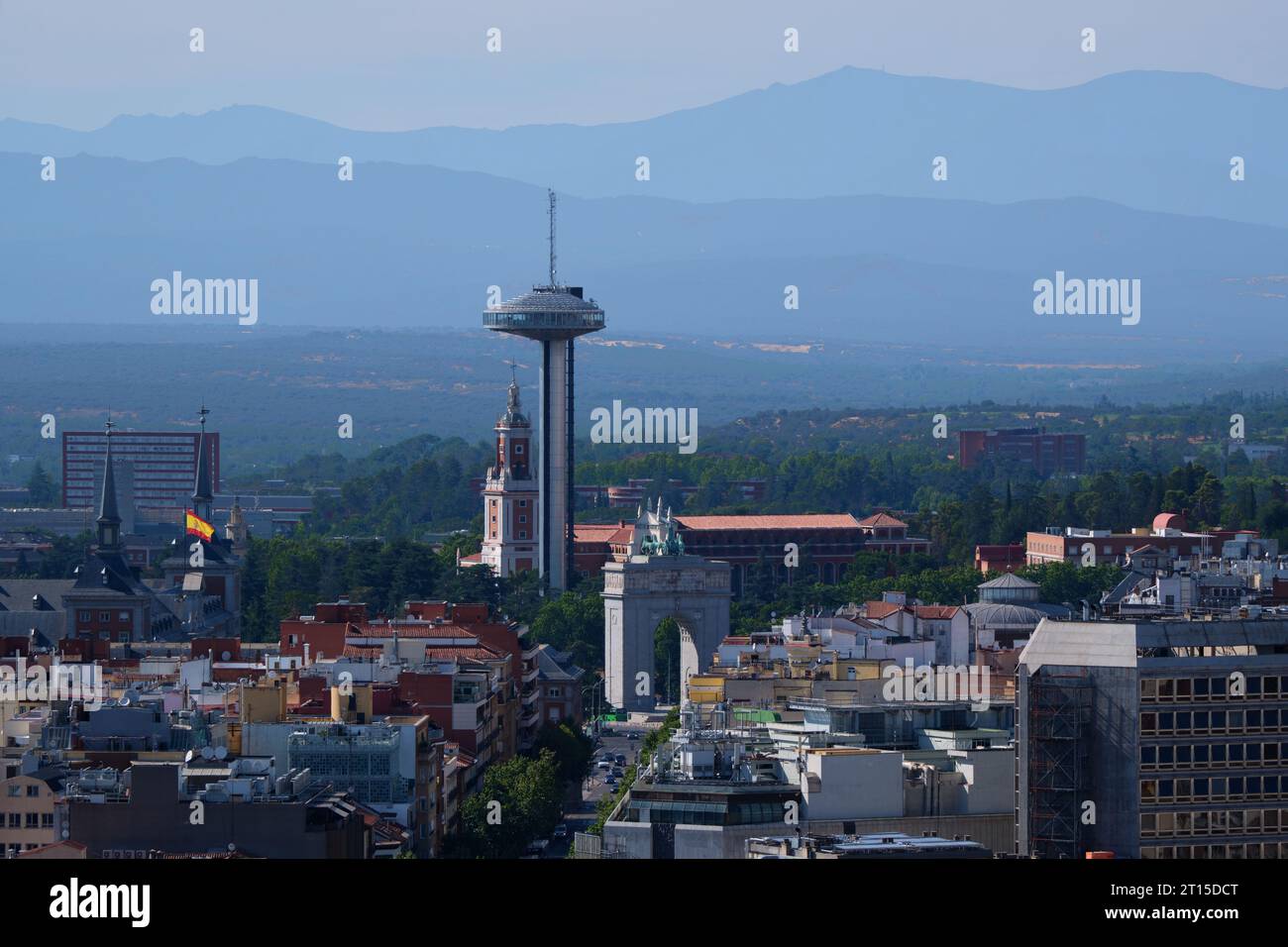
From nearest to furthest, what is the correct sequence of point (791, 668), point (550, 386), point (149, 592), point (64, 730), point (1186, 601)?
1. point (64, 730)
2. point (1186, 601)
3. point (791, 668)
4. point (149, 592)
5. point (550, 386)

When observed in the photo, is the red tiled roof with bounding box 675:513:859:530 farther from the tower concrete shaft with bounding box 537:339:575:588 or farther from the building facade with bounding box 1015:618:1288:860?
the building facade with bounding box 1015:618:1288:860

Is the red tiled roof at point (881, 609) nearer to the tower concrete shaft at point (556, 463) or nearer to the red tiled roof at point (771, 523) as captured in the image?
the tower concrete shaft at point (556, 463)

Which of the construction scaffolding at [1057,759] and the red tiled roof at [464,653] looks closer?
the construction scaffolding at [1057,759]

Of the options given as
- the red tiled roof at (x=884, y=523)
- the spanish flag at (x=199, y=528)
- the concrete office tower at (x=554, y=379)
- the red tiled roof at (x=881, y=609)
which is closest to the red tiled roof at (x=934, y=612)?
the red tiled roof at (x=881, y=609)

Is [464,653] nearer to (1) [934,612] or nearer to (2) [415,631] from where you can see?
(2) [415,631]

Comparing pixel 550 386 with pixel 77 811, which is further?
pixel 550 386
